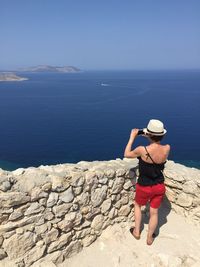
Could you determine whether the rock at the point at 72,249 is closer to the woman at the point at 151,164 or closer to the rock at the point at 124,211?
the rock at the point at 124,211

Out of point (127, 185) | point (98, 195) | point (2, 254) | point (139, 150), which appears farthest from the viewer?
point (127, 185)

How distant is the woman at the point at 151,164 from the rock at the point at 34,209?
6.31ft

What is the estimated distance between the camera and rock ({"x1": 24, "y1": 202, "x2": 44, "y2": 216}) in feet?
16.8

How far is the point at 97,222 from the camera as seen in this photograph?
20.3ft

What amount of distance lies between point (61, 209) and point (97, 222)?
3.53 feet

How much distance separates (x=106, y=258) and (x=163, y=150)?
99.1 inches

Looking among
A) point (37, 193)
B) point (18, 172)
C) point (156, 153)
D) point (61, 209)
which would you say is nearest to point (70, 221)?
point (61, 209)

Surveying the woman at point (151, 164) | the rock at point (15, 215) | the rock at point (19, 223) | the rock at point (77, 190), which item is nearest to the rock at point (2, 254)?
the rock at point (19, 223)

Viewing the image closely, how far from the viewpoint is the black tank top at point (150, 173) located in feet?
19.0

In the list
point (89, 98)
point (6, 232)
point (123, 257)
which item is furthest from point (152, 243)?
point (89, 98)

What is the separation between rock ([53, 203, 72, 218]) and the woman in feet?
5.00

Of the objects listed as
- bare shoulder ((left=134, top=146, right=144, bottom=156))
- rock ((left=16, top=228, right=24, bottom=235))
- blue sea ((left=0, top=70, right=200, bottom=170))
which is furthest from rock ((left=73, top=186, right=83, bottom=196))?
blue sea ((left=0, top=70, right=200, bottom=170))

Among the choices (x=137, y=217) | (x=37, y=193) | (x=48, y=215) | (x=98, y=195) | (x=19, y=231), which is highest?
(x=37, y=193)

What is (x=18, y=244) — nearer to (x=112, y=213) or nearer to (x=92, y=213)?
(x=92, y=213)
